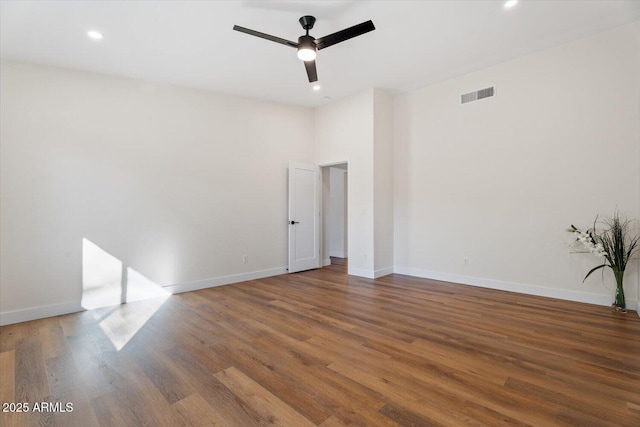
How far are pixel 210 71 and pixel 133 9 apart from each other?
143 cm

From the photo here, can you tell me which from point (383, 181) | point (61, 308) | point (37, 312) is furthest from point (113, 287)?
point (383, 181)

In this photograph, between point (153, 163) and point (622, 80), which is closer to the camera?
point (622, 80)

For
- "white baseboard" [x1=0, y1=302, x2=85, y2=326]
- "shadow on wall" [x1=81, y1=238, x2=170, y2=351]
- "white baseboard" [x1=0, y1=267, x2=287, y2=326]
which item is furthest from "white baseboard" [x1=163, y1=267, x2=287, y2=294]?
"white baseboard" [x1=0, y1=302, x2=85, y2=326]

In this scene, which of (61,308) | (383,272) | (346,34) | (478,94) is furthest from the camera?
(383,272)

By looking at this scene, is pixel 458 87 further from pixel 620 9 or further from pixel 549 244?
pixel 549 244

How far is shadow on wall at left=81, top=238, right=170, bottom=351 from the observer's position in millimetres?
3836

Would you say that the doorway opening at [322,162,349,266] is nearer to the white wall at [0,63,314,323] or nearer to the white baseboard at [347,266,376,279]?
the white baseboard at [347,266,376,279]

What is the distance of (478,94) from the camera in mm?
4820

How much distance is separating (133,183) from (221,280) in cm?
206

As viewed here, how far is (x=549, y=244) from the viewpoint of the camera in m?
4.19

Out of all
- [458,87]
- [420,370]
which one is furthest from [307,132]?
[420,370]

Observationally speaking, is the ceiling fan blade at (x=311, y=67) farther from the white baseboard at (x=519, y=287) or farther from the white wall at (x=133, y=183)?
the white baseboard at (x=519, y=287)

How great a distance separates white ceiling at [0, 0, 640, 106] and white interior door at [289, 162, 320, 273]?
2044 millimetres

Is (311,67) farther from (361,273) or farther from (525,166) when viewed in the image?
(361,273)
